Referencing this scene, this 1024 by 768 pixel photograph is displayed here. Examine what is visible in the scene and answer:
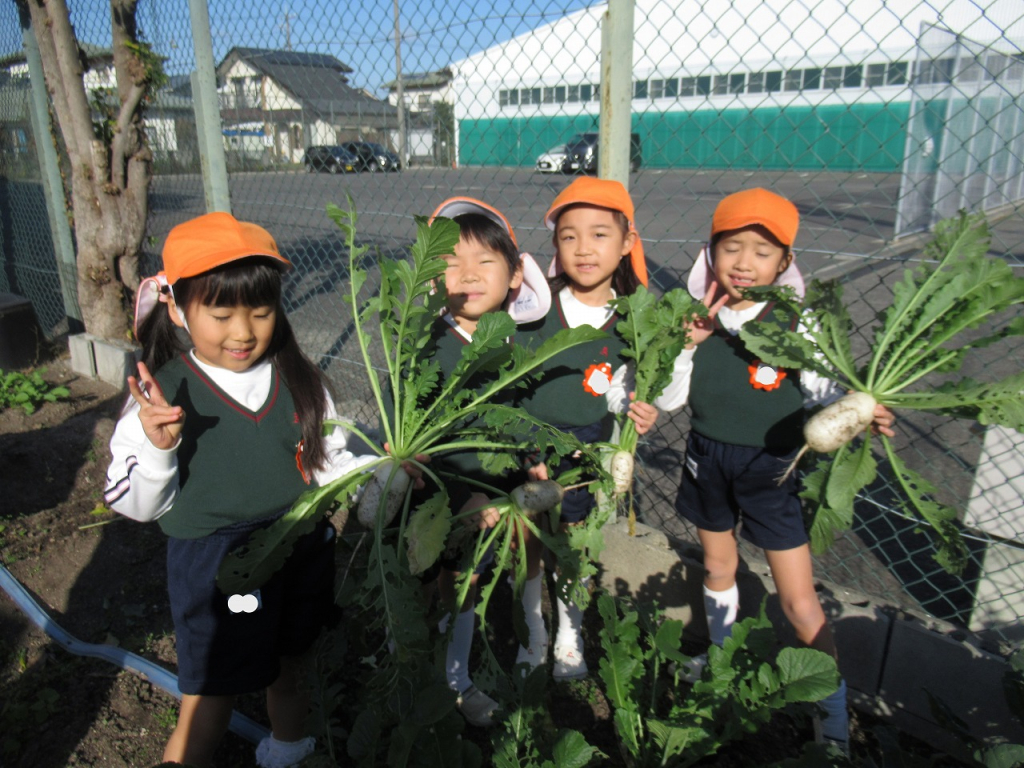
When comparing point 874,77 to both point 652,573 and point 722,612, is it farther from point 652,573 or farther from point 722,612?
point 722,612

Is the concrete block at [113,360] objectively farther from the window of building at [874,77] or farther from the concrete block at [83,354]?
the window of building at [874,77]

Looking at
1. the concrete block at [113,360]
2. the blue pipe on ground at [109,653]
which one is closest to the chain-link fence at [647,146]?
the concrete block at [113,360]

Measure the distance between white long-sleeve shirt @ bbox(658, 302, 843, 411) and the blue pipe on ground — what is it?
1.77 meters

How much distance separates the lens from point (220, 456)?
1.91 metres

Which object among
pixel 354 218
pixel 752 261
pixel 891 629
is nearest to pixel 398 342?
pixel 354 218

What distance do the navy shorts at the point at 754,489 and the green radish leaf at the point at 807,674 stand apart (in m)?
0.58

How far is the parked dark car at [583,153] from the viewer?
304cm

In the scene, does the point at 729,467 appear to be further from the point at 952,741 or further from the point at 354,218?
the point at 354,218

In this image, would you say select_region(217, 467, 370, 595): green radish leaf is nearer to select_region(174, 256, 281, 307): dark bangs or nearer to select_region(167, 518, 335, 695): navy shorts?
select_region(167, 518, 335, 695): navy shorts

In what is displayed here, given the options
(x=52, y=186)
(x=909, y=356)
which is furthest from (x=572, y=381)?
(x=52, y=186)

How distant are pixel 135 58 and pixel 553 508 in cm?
455

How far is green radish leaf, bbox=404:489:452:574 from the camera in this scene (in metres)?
1.81

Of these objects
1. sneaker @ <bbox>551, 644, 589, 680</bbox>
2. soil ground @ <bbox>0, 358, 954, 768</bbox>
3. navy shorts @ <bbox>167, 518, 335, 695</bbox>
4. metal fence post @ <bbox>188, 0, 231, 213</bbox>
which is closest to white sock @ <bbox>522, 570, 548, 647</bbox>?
sneaker @ <bbox>551, 644, 589, 680</bbox>

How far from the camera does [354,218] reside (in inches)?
82.6
